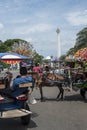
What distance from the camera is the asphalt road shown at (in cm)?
1006

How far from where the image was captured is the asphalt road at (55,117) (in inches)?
396

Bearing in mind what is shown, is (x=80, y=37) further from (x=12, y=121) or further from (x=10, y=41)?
(x=10, y=41)

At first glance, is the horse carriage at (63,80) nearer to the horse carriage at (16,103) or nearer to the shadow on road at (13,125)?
the shadow on road at (13,125)

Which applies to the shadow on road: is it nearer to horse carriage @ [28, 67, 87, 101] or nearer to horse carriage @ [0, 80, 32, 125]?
horse carriage @ [0, 80, 32, 125]

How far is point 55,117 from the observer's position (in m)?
11.6

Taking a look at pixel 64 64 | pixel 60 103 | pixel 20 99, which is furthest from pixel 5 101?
pixel 64 64

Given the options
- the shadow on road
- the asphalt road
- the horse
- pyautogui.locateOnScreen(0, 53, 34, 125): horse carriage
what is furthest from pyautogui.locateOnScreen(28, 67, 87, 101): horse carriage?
pyautogui.locateOnScreen(0, 53, 34, 125): horse carriage

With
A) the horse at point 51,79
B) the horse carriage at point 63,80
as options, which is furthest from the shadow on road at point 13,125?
the horse at point 51,79

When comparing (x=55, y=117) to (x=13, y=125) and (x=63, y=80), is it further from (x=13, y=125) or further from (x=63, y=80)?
(x=63, y=80)

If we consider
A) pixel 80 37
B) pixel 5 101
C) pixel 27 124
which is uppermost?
pixel 80 37

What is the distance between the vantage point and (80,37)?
53.0m

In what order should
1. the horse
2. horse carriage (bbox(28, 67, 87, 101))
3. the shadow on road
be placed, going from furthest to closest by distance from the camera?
the horse < horse carriage (bbox(28, 67, 87, 101)) < the shadow on road

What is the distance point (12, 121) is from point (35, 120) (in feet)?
2.24

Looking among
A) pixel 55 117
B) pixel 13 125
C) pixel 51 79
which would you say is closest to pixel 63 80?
pixel 51 79
